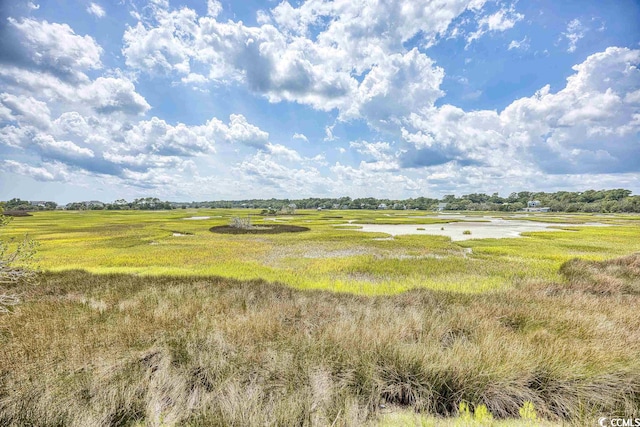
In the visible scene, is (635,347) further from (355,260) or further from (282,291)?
(355,260)

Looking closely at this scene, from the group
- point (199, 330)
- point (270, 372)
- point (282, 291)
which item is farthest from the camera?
point (282, 291)

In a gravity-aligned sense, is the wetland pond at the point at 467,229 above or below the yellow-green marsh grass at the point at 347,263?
below

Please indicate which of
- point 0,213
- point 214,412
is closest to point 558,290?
point 214,412

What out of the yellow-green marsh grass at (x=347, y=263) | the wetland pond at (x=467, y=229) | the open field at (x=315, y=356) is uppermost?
the open field at (x=315, y=356)

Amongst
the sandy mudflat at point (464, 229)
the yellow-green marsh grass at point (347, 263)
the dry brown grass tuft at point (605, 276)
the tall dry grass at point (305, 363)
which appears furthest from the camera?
the sandy mudflat at point (464, 229)

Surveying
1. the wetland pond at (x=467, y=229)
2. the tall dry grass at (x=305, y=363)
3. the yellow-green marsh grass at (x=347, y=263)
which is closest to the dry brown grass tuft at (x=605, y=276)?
the yellow-green marsh grass at (x=347, y=263)

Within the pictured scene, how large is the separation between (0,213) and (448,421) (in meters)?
12.0

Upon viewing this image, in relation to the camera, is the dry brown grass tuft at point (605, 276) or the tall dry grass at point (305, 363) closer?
the tall dry grass at point (305, 363)

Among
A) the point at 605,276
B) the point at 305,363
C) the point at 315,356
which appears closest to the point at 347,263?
the point at 315,356

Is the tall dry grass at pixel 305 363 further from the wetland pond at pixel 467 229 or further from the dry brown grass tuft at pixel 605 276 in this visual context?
the wetland pond at pixel 467 229

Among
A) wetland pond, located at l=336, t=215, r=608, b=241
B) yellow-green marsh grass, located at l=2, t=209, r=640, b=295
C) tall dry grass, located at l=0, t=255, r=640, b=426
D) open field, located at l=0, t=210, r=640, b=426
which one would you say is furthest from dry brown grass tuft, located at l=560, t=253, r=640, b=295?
wetland pond, located at l=336, t=215, r=608, b=241

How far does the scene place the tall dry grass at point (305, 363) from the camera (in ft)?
14.4

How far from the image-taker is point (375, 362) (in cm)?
556

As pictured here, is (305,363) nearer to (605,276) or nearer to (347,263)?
(347,263)
